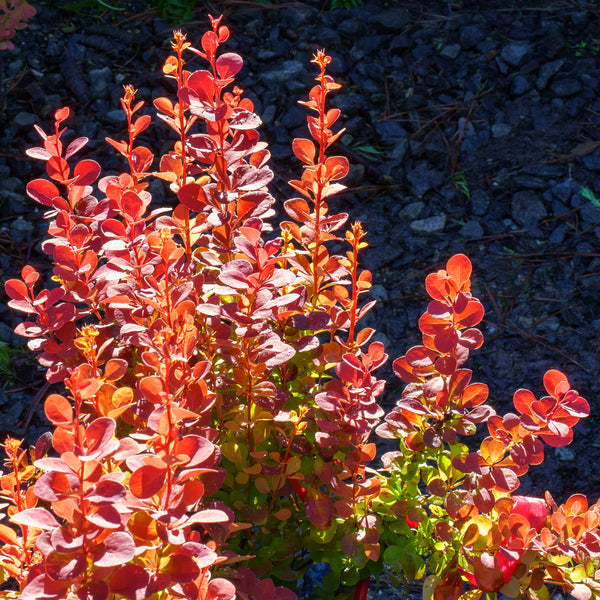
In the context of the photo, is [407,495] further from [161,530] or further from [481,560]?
[161,530]

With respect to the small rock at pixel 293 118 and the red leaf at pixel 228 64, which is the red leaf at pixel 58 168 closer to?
the red leaf at pixel 228 64

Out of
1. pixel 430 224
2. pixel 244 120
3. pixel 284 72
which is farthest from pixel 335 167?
pixel 284 72

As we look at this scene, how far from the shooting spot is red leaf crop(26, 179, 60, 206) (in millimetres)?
→ 1346

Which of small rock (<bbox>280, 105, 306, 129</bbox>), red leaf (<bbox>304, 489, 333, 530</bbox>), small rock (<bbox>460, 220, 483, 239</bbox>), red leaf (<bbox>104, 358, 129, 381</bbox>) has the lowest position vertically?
small rock (<bbox>460, 220, 483, 239</bbox>)

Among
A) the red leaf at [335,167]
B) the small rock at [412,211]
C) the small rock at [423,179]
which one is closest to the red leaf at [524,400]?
the red leaf at [335,167]

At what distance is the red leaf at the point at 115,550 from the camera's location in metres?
0.84

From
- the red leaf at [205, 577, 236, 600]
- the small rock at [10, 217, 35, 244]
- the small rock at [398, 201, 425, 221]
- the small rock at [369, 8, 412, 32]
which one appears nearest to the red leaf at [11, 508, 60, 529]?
the red leaf at [205, 577, 236, 600]

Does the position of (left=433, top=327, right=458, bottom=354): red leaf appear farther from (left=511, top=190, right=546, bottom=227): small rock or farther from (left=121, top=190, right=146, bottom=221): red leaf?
(left=511, top=190, right=546, bottom=227): small rock

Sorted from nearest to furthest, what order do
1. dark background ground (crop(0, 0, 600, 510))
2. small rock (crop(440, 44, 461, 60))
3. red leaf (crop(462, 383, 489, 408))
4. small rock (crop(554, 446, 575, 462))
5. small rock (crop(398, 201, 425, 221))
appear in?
red leaf (crop(462, 383, 489, 408)) < small rock (crop(554, 446, 575, 462)) < dark background ground (crop(0, 0, 600, 510)) < small rock (crop(398, 201, 425, 221)) < small rock (crop(440, 44, 461, 60))

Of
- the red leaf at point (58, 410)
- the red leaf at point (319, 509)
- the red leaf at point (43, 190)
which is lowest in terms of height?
the red leaf at point (319, 509)

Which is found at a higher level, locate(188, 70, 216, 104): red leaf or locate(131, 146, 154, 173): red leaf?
locate(188, 70, 216, 104): red leaf

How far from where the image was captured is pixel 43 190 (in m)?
1.35

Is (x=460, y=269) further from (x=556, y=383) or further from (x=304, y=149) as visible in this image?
(x=304, y=149)

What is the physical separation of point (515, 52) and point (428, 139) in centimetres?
73
